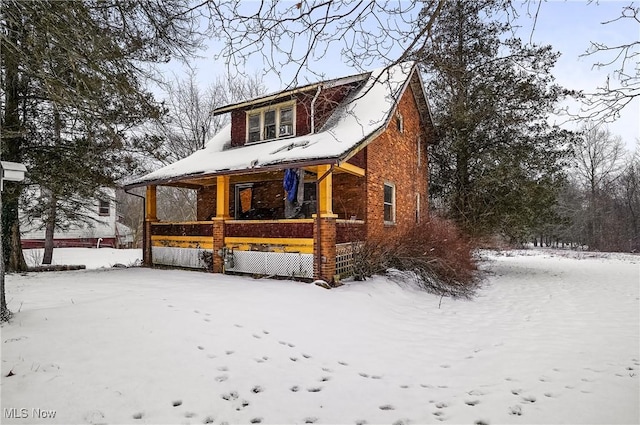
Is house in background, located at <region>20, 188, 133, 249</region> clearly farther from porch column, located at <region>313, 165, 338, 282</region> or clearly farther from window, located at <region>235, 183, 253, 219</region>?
porch column, located at <region>313, 165, 338, 282</region>

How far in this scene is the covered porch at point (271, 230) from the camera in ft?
30.9

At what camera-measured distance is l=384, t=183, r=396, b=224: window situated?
13.8 metres

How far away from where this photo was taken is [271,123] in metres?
13.4

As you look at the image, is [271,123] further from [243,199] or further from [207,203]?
[207,203]

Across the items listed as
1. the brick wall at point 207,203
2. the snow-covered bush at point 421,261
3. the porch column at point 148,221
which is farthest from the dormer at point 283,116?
the snow-covered bush at point 421,261

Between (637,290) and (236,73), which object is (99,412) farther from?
(637,290)

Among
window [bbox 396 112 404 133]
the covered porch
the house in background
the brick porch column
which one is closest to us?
the brick porch column

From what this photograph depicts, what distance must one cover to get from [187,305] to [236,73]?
4.16 m

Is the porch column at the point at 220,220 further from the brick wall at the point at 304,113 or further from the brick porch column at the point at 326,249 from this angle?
the brick porch column at the point at 326,249

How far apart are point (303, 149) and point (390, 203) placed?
5250 mm

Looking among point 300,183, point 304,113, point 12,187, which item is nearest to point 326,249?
point 300,183

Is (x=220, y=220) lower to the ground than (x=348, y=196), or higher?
lower

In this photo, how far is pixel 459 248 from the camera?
468 inches

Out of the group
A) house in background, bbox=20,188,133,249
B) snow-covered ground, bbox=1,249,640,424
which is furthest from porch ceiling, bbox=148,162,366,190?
house in background, bbox=20,188,133,249
